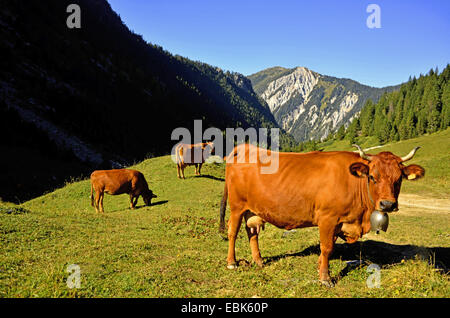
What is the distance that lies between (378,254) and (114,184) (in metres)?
14.4

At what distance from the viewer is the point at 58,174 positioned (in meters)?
30.4

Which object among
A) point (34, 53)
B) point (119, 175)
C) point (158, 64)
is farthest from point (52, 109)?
point (158, 64)

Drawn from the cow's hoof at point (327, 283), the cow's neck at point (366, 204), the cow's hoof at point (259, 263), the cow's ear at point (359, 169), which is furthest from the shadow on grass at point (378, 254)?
the cow's ear at point (359, 169)

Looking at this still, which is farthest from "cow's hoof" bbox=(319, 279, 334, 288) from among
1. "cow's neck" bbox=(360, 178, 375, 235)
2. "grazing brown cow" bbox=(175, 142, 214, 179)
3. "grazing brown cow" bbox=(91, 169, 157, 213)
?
"grazing brown cow" bbox=(175, 142, 214, 179)

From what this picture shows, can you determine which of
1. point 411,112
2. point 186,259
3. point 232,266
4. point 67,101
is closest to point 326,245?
point 232,266

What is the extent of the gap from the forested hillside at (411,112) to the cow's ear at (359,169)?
426 feet

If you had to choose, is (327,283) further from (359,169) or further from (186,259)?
(186,259)

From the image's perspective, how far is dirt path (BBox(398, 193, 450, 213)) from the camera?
23.2 meters

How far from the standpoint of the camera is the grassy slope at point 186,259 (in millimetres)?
6012

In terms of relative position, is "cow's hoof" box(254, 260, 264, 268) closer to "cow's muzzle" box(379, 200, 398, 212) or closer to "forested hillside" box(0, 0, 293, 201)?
"cow's muzzle" box(379, 200, 398, 212)

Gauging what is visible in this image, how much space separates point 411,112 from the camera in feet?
397

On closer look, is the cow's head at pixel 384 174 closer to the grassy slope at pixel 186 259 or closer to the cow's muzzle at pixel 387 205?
the cow's muzzle at pixel 387 205
